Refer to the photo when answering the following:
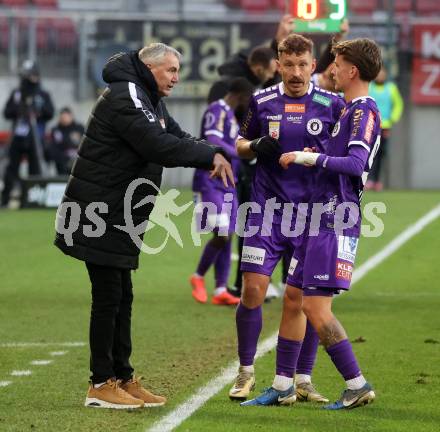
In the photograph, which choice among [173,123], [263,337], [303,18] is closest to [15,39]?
[303,18]

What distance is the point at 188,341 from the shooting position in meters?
10.3

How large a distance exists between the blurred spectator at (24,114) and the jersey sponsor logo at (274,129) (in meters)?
14.7

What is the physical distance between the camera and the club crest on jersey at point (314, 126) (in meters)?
8.24

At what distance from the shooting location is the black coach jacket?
7.56 metres

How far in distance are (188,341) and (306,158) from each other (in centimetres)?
319

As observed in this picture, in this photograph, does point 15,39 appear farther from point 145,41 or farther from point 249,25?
point 249,25

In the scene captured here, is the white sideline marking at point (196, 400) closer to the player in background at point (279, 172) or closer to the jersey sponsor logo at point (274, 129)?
the player in background at point (279, 172)

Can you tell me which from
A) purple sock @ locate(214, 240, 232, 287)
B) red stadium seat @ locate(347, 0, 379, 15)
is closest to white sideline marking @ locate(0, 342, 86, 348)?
purple sock @ locate(214, 240, 232, 287)

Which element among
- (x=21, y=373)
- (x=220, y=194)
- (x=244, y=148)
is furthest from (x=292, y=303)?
(x=220, y=194)

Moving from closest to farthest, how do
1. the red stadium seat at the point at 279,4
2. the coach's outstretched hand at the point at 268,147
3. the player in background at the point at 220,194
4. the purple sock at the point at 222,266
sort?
the coach's outstretched hand at the point at 268,147 < the player in background at the point at 220,194 < the purple sock at the point at 222,266 < the red stadium seat at the point at 279,4

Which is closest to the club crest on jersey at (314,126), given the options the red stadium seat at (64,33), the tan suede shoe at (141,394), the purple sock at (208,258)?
the tan suede shoe at (141,394)

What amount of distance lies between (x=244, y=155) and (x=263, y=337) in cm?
255

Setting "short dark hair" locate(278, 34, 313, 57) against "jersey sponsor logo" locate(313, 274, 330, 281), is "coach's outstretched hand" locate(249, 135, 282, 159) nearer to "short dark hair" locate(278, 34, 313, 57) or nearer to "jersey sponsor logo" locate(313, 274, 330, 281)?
"short dark hair" locate(278, 34, 313, 57)

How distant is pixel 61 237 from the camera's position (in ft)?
25.5
